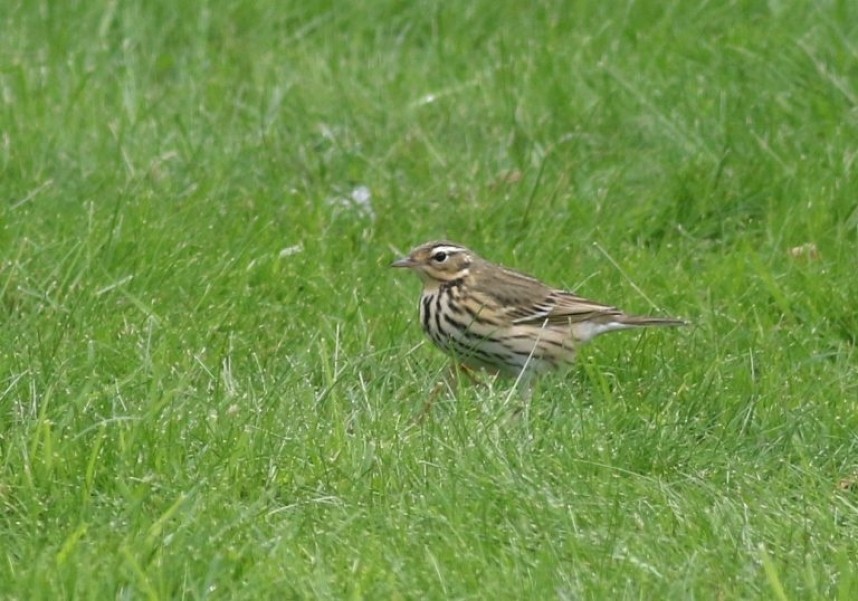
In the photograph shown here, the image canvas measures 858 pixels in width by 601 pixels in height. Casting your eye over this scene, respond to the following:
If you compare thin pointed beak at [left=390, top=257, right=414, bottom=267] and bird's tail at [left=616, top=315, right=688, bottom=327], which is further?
thin pointed beak at [left=390, top=257, right=414, bottom=267]

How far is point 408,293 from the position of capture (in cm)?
813

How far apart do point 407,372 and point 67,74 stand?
12.3ft

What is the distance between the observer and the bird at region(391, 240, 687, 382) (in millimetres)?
7332

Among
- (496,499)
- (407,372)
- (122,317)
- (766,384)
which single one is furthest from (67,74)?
(496,499)

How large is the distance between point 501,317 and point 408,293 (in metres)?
0.71

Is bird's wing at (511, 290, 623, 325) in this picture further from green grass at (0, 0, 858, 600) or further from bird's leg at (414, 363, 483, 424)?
bird's leg at (414, 363, 483, 424)

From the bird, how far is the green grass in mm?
109

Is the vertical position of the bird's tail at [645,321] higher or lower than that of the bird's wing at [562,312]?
higher

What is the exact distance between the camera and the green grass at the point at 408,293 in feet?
17.8

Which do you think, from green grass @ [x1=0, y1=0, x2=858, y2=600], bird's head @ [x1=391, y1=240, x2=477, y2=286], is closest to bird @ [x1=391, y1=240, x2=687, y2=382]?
bird's head @ [x1=391, y1=240, x2=477, y2=286]

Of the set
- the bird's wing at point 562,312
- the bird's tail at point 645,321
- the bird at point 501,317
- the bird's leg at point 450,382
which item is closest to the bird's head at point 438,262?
the bird at point 501,317

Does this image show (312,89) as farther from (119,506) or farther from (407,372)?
(119,506)

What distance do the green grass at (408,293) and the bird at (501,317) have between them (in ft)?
0.36

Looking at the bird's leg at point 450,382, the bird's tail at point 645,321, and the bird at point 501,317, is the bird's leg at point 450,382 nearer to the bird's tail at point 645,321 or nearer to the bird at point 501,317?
the bird at point 501,317
